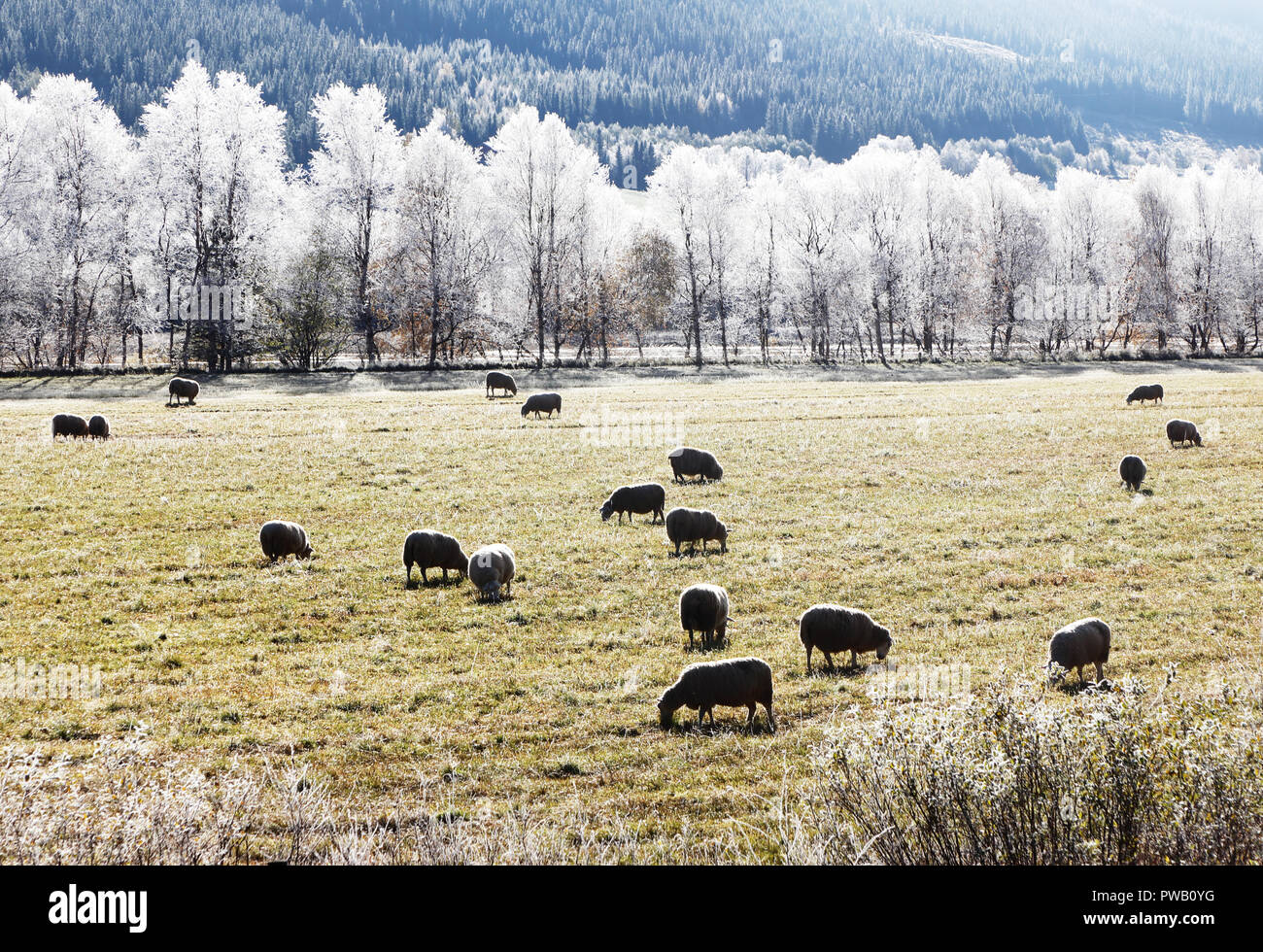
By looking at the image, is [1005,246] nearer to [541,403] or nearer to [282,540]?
[541,403]

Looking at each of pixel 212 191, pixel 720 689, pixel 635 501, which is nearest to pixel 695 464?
pixel 635 501

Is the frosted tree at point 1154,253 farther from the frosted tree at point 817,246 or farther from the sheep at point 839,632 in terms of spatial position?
the sheep at point 839,632

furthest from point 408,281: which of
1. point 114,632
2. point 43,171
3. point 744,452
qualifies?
point 114,632

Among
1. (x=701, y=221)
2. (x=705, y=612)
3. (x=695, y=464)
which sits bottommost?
→ (x=705, y=612)

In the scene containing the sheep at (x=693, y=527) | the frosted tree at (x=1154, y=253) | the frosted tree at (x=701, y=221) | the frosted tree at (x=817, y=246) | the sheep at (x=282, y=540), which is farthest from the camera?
the frosted tree at (x=1154, y=253)

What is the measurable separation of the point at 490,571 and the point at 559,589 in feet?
4.38

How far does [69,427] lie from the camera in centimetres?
2828

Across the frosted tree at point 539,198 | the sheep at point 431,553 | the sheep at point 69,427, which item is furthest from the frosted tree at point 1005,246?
the sheep at point 69,427

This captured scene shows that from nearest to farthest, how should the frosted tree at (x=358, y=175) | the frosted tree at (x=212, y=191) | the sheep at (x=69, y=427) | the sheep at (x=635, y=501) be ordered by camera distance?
the sheep at (x=635, y=501) < the sheep at (x=69, y=427) < the frosted tree at (x=212, y=191) < the frosted tree at (x=358, y=175)

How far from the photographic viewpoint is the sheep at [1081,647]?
1112 centimetres

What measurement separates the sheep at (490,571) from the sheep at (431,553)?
2.20ft

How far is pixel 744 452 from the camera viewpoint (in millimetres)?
27406

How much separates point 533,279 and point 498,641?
57.9 metres
